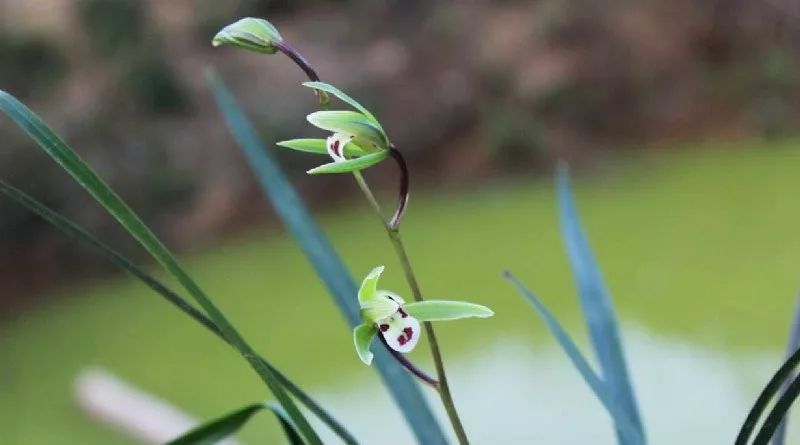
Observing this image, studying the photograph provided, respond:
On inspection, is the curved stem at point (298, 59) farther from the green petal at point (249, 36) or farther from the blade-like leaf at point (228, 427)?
the blade-like leaf at point (228, 427)

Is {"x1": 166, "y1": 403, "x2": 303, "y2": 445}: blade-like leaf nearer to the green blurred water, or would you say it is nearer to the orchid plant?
the orchid plant

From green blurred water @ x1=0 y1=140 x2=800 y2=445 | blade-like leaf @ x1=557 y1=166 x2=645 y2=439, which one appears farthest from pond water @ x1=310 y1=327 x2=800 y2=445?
blade-like leaf @ x1=557 y1=166 x2=645 y2=439

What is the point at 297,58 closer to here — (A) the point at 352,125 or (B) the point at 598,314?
(A) the point at 352,125

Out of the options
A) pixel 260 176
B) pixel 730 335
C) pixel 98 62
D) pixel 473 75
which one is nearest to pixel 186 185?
pixel 98 62

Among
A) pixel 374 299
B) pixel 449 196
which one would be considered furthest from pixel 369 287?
pixel 449 196

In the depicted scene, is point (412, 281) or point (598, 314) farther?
point (598, 314)

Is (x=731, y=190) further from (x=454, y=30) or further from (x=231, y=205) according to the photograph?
(x=231, y=205)
